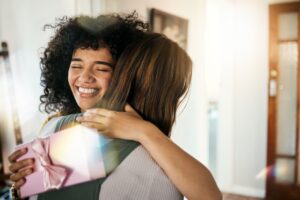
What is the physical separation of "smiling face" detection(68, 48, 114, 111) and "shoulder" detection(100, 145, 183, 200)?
0.47 feet

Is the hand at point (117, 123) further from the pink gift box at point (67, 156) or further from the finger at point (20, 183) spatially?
the finger at point (20, 183)

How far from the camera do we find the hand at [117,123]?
1.44 feet

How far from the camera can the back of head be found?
1.54ft

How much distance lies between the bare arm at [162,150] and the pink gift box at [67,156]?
1.0 inches

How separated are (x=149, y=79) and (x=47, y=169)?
0.66ft

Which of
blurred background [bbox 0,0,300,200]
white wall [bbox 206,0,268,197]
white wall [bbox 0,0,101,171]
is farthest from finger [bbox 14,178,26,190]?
white wall [bbox 206,0,268,197]

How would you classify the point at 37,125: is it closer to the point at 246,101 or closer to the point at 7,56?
the point at 7,56

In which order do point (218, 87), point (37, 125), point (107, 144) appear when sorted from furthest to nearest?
point (218, 87) < point (37, 125) < point (107, 144)

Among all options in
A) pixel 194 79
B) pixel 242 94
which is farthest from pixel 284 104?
pixel 194 79

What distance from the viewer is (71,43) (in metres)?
0.54

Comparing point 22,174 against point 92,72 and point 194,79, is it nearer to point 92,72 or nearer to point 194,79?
point 92,72

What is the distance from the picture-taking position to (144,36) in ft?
1.65

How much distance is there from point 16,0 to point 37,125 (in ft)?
0.92

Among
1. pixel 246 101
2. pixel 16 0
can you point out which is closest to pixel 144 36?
pixel 16 0
